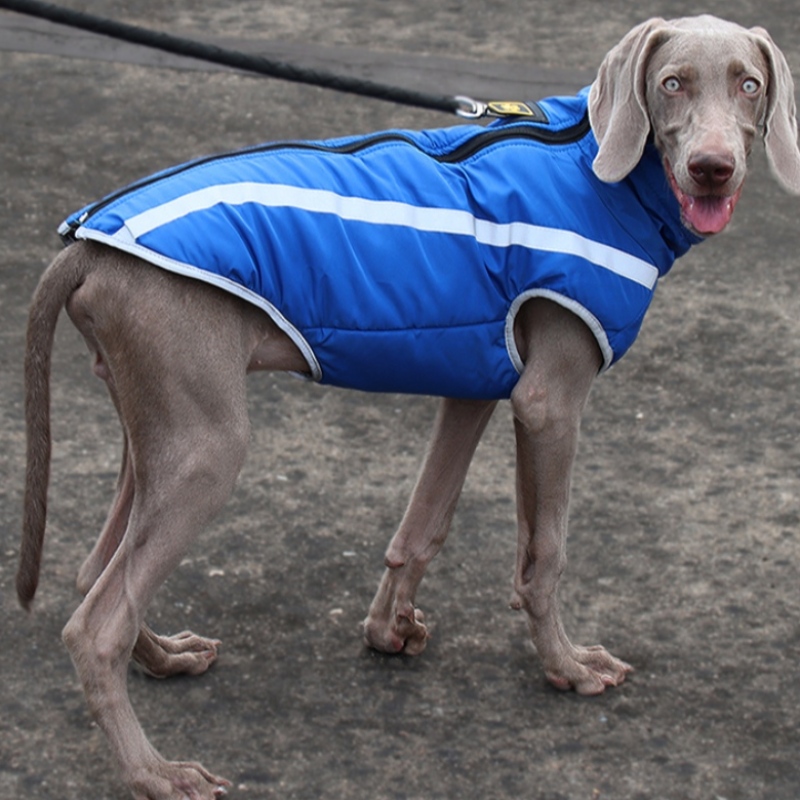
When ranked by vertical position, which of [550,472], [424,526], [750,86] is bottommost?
[424,526]

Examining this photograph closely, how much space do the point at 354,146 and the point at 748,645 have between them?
5.60 feet

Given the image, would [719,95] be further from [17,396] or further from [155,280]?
[17,396]

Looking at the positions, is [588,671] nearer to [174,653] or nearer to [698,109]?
[174,653]

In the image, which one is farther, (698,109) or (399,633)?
(399,633)

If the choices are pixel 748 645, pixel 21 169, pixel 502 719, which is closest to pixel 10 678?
pixel 502 719

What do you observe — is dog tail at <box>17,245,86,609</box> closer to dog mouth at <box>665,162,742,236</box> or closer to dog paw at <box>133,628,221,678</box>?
dog paw at <box>133,628,221,678</box>

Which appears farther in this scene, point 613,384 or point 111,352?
point 613,384

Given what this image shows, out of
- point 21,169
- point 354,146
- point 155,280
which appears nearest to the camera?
point 155,280

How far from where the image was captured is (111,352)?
133 inches

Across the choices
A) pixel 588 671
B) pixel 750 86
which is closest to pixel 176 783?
pixel 588 671

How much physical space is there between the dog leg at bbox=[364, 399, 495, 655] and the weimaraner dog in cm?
28

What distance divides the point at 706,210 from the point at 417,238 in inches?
25.7

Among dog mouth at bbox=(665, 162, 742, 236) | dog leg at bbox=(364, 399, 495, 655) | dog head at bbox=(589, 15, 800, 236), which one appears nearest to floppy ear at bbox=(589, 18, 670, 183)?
dog head at bbox=(589, 15, 800, 236)

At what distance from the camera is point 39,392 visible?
3453 mm
